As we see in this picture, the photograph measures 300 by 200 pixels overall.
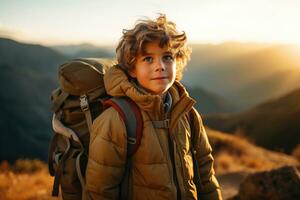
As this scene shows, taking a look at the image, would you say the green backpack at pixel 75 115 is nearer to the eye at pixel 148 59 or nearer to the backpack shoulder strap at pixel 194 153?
the eye at pixel 148 59

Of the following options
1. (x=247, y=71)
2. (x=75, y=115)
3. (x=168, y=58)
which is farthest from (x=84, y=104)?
(x=247, y=71)

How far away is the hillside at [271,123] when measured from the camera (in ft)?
91.5

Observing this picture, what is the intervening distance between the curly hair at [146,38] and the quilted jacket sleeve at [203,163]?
54 centimetres

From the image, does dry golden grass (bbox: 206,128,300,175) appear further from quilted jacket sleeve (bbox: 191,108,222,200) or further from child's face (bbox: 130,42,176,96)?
child's face (bbox: 130,42,176,96)

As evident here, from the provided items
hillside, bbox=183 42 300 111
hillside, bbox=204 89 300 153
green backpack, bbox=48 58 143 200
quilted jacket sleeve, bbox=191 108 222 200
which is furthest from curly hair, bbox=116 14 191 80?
hillside, bbox=183 42 300 111

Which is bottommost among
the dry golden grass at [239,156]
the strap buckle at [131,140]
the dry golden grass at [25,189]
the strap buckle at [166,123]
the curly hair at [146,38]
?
the dry golden grass at [239,156]

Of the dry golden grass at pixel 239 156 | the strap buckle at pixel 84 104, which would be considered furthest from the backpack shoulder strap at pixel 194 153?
the dry golden grass at pixel 239 156

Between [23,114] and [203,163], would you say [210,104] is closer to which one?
[23,114]

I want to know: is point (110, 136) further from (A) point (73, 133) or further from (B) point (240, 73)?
(B) point (240, 73)

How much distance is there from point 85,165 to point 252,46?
542ft

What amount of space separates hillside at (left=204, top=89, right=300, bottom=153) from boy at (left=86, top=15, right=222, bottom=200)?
2090cm

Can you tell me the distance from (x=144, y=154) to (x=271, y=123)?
3134 cm

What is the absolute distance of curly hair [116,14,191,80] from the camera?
2.33m

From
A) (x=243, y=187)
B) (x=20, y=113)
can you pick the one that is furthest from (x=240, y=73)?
(x=243, y=187)
